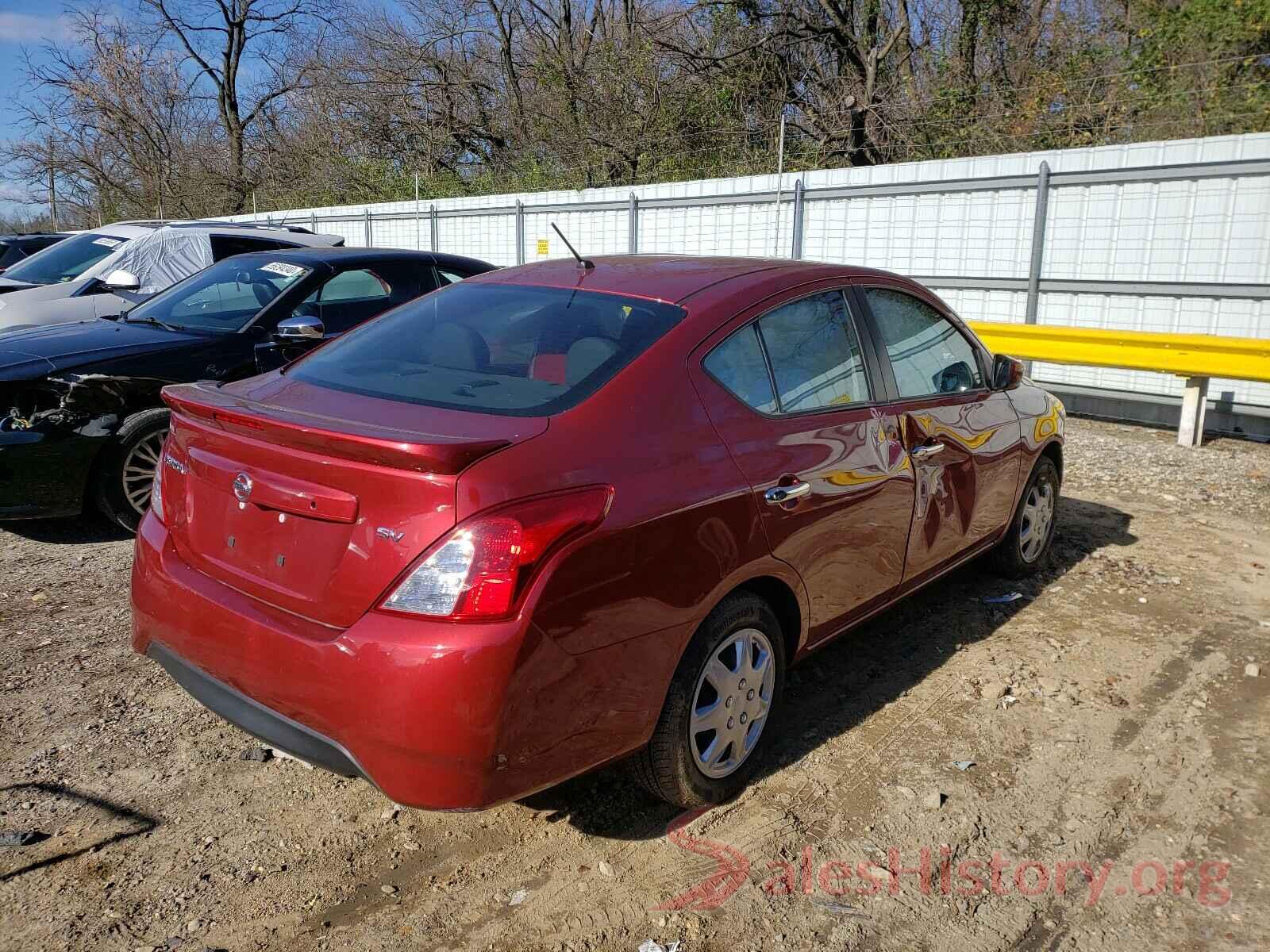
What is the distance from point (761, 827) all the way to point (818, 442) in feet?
4.18

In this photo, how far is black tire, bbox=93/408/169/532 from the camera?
5434 millimetres

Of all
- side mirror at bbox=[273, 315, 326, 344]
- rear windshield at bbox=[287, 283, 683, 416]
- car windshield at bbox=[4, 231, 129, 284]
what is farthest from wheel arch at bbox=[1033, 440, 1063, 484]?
car windshield at bbox=[4, 231, 129, 284]

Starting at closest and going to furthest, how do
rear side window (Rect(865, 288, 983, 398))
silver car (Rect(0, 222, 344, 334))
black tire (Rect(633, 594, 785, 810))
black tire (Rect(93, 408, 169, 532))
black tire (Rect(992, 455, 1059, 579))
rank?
black tire (Rect(633, 594, 785, 810)), rear side window (Rect(865, 288, 983, 398)), black tire (Rect(992, 455, 1059, 579)), black tire (Rect(93, 408, 169, 532)), silver car (Rect(0, 222, 344, 334))

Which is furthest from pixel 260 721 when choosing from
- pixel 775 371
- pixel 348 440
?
pixel 775 371

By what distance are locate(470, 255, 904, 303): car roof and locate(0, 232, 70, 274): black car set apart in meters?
13.7

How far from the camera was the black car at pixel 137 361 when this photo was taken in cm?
520

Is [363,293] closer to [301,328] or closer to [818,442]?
[301,328]

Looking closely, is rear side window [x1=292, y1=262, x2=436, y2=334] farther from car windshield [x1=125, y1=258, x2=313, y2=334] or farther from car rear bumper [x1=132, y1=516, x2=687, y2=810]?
car rear bumper [x1=132, y1=516, x2=687, y2=810]

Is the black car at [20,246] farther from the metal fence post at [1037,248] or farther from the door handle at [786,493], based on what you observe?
the door handle at [786,493]

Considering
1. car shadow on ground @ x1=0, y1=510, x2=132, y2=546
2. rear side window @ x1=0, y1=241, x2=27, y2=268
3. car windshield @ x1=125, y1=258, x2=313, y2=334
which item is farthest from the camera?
rear side window @ x1=0, y1=241, x2=27, y2=268

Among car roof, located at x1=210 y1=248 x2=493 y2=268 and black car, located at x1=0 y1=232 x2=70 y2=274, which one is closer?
car roof, located at x1=210 y1=248 x2=493 y2=268

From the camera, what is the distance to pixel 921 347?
4.29 m

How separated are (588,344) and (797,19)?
19828mm

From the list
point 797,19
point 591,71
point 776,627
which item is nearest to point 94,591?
point 776,627
